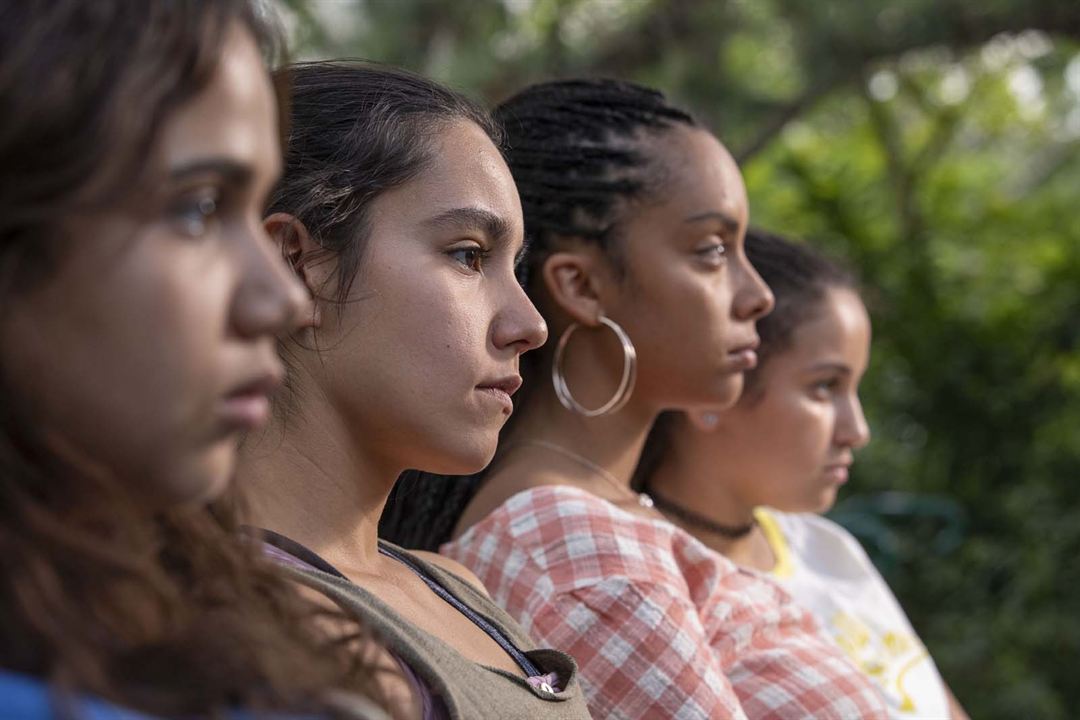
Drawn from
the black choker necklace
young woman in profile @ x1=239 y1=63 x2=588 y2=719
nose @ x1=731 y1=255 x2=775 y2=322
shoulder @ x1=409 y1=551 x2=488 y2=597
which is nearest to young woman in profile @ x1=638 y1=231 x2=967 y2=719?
the black choker necklace

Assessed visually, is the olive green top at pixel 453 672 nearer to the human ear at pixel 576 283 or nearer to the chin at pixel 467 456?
the chin at pixel 467 456

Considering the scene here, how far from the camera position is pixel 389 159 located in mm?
1676

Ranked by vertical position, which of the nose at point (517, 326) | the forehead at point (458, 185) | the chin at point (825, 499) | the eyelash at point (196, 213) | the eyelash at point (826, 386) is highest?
the eyelash at point (196, 213)

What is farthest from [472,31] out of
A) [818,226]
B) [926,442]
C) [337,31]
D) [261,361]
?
[261,361]

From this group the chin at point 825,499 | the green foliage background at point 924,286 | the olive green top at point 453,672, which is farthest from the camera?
the green foliage background at point 924,286

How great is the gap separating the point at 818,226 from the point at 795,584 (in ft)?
11.1

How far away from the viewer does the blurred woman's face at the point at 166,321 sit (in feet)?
3.08

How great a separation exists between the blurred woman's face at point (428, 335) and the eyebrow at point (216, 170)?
1.92ft

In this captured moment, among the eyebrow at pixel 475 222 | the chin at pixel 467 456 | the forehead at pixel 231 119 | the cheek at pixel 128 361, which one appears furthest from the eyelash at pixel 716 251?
the cheek at pixel 128 361

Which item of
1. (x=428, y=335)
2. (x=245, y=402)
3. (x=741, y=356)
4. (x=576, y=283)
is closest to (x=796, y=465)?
(x=741, y=356)

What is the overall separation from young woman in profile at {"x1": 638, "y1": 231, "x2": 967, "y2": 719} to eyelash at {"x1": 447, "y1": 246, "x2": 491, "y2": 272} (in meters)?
1.15

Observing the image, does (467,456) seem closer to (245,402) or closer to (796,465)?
(245,402)

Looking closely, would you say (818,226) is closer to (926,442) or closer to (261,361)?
(926,442)

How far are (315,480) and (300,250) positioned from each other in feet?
0.90
